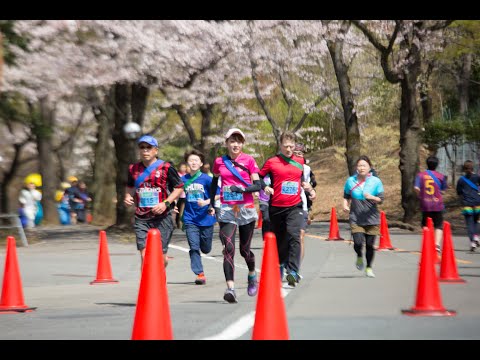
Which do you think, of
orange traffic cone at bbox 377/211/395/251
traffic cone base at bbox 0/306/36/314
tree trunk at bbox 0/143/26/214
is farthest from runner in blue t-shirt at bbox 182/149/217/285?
tree trunk at bbox 0/143/26/214

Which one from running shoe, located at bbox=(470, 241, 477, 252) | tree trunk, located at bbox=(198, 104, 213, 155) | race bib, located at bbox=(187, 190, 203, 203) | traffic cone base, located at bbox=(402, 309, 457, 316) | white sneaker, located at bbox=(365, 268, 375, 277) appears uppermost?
tree trunk, located at bbox=(198, 104, 213, 155)

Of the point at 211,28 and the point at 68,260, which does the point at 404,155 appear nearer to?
the point at 211,28

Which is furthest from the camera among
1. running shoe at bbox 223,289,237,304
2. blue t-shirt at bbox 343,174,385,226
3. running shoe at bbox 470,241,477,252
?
running shoe at bbox 470,241,477,252

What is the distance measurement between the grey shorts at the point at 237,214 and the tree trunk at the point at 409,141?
18.9m

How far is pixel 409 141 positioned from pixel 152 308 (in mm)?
23697

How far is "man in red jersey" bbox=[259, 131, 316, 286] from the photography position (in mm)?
12414

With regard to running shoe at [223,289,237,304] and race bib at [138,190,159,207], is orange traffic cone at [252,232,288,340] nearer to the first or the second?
running shoe at [223,289,237,304]

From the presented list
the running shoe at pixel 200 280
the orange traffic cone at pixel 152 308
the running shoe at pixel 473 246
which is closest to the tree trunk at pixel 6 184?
the running shoe at pixel 473 246

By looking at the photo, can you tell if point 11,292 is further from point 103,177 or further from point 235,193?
point 103,177

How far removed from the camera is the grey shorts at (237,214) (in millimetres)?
11477

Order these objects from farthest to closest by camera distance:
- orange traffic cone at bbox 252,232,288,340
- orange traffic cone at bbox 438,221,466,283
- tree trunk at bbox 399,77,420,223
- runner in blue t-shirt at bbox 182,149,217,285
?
tree trunk at bbox 399,77,420,223
runner in blue t-shirt at bbox 182,149,217,285
orange traffic cone at bbox 438,221,466,283
orange traffic cone at bbox 252,232,288,340

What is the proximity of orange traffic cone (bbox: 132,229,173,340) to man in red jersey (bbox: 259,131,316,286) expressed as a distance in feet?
16.4
